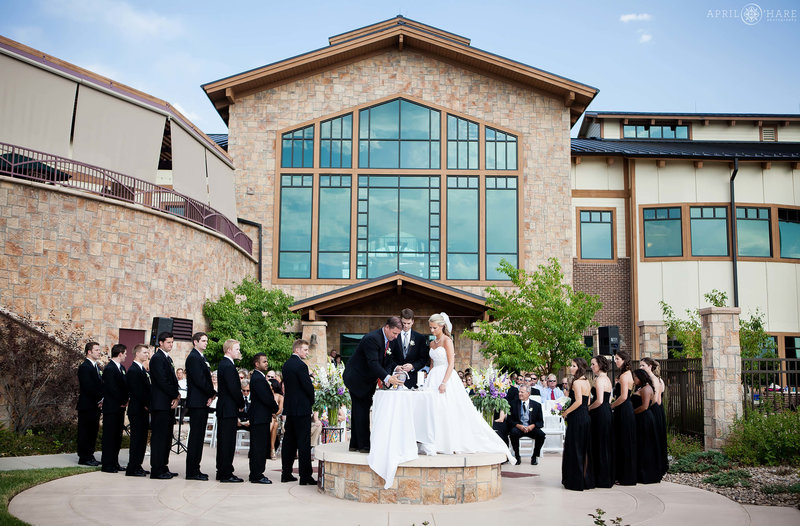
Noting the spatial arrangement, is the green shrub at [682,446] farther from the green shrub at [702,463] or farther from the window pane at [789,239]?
the window pane at [789,239]

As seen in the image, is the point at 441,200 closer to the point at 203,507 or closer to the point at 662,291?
the point at 662,291

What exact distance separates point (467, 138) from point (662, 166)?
7463 mm

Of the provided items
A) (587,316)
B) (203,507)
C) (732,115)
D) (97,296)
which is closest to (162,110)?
(97,296)

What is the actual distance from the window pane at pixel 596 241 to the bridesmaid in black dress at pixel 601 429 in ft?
60.6

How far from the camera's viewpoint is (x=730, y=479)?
10.5 metres

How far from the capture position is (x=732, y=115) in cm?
3247

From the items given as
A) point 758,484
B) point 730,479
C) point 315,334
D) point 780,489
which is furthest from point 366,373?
point 315,334

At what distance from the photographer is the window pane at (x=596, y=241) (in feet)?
93.9

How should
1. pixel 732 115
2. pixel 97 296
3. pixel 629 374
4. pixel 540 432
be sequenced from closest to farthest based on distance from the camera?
pixel 629 374 → pixel 540 432 → pixel 97 296 → pixel 732 115

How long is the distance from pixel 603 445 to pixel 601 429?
231 mm

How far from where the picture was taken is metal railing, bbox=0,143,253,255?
58.3 feet

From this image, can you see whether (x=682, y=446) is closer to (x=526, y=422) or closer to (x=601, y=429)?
(x=526, y=422)

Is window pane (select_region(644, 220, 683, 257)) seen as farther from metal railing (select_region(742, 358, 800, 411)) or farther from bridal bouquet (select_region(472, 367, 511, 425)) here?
bridal bouquet (select_region(472, 367, 511, 425))

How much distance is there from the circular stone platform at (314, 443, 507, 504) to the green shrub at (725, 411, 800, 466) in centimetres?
530
